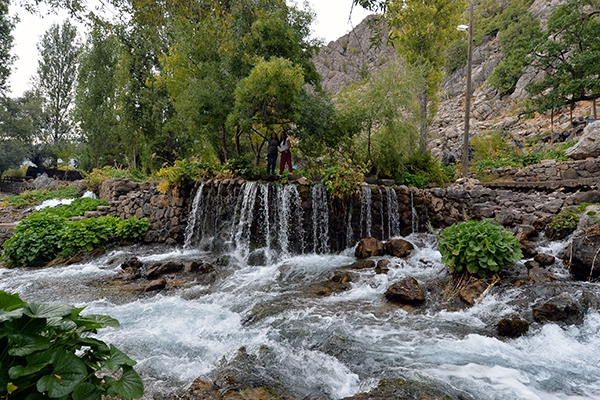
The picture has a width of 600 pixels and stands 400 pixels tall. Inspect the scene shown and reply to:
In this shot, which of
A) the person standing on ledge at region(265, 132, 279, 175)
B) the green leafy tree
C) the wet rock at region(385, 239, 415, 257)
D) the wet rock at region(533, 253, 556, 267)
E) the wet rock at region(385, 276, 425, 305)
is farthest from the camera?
the green leafy tree

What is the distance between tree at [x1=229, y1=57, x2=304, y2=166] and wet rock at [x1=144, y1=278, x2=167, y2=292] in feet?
15.3

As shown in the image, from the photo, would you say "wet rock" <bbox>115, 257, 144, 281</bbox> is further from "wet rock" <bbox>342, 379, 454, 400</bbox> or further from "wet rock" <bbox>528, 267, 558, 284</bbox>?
"wet rock" <bbox>528, 267, 558, 284</bbox>

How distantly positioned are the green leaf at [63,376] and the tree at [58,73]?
27.8 metres

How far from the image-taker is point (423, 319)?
433 centimetres

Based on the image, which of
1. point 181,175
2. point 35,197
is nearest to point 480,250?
point 181,175

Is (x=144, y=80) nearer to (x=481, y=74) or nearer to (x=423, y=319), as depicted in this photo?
(x=423, y=319)

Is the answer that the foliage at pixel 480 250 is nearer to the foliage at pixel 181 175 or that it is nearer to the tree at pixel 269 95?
the tree at pixel 269 95

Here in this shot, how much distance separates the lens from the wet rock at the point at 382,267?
6.22m

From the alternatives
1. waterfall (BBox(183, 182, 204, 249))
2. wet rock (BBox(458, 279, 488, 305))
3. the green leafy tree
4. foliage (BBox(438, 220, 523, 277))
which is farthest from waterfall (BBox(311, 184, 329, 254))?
the green leafy tree

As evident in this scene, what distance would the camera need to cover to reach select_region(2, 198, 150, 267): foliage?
7.50 metres

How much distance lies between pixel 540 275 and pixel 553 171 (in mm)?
7627

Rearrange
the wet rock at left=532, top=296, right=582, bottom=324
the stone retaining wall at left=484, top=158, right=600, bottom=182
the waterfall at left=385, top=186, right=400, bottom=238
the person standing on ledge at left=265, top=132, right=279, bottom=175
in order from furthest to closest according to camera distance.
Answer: the stone retaining wall at left=484, top=158, right=600, bottom=182 < the person standing on ledge at left=265, top=132, right=279, bottom=175 < the waterfall at left=385, top=186, right=400, bottom=238 < the wet rock at left=532, top=296, right=582, bottom=324

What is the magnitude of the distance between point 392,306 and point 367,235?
3924 mm

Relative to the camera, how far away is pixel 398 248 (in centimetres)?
719
